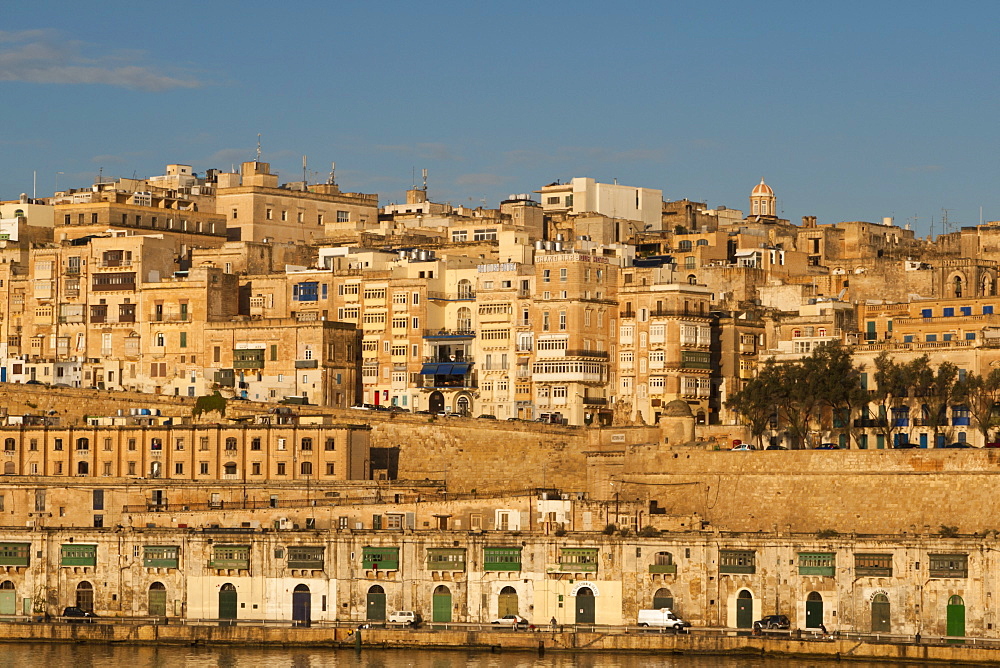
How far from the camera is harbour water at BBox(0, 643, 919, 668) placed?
7025cm

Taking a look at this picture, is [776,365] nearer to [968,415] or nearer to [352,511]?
[968,415]

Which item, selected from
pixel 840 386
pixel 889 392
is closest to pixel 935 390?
pixel 889 392

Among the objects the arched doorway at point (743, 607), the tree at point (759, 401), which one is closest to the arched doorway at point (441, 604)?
the arched doorway at point (743, 607)

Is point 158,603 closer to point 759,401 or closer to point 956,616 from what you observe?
point 759,401

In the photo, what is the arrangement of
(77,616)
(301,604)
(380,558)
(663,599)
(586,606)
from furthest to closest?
1. (77,616)
2. (301,604)
3. (380,558)
4. (586,606)
5. (663,599)

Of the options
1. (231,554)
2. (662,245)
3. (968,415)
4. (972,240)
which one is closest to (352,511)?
(231,554)

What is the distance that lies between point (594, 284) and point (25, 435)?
24.2m

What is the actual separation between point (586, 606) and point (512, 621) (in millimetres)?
2380

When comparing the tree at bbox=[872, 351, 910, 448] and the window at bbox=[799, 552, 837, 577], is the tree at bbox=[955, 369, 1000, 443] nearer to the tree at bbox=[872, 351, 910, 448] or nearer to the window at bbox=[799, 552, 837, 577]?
the tree at bbox=[872, 351, 910, 448]

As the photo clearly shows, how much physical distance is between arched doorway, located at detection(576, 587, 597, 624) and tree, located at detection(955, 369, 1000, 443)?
19.2 metres

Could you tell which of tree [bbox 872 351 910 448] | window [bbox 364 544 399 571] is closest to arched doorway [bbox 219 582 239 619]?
window [bbox 364 544 399 571]

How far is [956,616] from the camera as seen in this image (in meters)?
71.8

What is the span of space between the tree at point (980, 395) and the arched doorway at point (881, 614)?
1571cm

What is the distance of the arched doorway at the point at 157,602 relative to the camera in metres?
77.4
